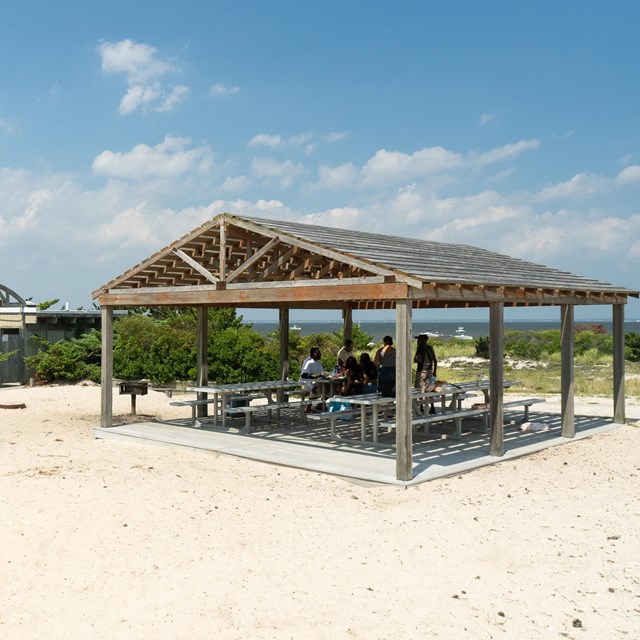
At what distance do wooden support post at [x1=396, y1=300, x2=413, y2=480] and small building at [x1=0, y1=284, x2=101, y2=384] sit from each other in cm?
1551

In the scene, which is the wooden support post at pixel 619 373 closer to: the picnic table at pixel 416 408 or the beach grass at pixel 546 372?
the picnic table at pixel 416 408

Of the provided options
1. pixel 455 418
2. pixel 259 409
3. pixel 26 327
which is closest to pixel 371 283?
pixel 455 418

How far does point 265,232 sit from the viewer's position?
32.2 ft

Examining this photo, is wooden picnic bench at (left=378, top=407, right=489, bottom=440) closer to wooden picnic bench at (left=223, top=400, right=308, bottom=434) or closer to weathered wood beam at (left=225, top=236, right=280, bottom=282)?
wooden picnic bench at (left=223, top=400, right=308, bottom=434)

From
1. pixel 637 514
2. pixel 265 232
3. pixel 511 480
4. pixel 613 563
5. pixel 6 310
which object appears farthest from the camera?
pixel 6 310

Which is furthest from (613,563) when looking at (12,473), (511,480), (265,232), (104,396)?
(104,396)

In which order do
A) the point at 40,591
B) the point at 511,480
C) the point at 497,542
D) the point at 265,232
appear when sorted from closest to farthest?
the point at 40,591 < the point at 497,542 < the point at 511,480 < the point at 265,232

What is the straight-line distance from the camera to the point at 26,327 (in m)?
21.5

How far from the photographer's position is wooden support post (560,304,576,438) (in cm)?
1128

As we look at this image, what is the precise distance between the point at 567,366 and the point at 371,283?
14.8 feet

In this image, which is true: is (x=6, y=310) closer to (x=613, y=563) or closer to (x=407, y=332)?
(x=407, y=332)

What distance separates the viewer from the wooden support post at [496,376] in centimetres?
965

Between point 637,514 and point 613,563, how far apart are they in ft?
5.46

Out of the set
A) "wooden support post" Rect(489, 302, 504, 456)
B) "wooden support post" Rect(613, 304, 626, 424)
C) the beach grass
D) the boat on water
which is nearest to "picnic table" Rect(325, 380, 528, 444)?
"wooden support post" Rect(489, 302, 504, 456)
